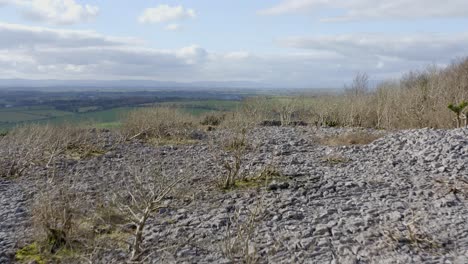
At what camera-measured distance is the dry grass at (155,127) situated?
730 inches

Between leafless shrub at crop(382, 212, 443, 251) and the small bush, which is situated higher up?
leafless shrub at crop(382, 212, 443, 251)

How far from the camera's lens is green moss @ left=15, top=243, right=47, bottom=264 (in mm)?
6637

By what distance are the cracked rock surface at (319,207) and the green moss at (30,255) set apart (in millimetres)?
182

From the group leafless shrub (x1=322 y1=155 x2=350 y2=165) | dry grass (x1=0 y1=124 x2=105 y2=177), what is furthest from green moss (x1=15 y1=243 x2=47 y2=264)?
leafless shrub (x1=322 y1=155 x2=350 y2=165)

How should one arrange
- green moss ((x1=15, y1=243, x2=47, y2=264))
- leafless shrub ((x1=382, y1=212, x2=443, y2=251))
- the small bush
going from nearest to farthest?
leafless shrub ((x1=382, y1=212, x2=443, y2=251)) < green moss ((x1=15, y1=243, x2=47, y2=264)) < the small bush

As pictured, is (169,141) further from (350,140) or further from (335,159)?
(335,159)

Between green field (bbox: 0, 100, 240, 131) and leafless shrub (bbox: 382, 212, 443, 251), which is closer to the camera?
leafless shrub (bbox: 382, 212, 443, 251)

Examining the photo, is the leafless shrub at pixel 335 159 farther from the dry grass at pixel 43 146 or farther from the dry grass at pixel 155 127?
the dry grass at pixel 43 146

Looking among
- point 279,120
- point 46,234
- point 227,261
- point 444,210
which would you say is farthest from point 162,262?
point 279,120

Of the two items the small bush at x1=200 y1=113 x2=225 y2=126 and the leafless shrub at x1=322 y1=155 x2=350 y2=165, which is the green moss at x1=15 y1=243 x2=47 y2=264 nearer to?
the leafless shrub at x1=322 y1=155 x2=350 y2=165

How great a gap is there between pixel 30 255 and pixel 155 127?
483 inches

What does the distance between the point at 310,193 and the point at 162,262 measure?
3913 mm

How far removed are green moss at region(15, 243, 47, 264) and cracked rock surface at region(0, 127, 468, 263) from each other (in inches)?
7.2

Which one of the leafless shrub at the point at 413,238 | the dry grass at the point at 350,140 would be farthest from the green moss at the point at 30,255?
the dry grass at the point at 350,140
